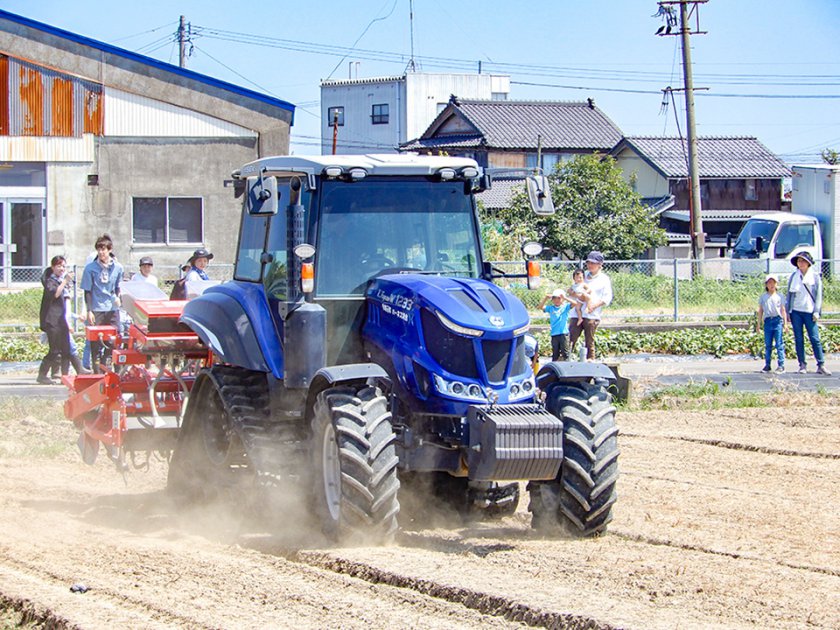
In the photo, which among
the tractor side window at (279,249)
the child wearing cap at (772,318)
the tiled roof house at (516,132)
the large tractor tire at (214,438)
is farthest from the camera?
the tiled roof house at (516,132)

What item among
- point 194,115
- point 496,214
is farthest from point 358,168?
point 496,214

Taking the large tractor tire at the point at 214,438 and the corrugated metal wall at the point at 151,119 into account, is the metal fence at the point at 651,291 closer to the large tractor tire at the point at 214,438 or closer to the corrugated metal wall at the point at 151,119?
the corrugated metal wall at the point at 151,119

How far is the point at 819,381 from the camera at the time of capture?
18422 millimetres

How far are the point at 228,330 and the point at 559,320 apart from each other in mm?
8799

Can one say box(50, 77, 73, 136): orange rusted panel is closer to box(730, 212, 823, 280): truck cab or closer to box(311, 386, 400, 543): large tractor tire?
box(730, 212, 823, 280): truck cab

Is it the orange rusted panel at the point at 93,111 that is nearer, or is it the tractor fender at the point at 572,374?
the tractor fender at the point at 572,374

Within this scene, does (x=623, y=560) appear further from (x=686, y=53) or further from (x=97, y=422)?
(x=686, y=53)

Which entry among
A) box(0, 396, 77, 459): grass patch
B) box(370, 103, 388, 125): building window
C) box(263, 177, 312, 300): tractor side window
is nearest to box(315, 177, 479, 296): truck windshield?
box(263, 177, 312, 300): tractor side window

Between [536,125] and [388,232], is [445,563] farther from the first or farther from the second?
[536,125]

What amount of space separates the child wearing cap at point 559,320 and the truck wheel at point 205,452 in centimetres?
824

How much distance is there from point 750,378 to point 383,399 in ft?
39.7

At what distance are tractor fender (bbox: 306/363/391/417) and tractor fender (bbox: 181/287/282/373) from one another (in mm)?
794

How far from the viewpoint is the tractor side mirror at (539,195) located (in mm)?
8641

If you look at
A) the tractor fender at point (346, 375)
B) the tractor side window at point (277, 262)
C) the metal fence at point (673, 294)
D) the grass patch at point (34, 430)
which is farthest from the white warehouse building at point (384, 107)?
the tractor fender at point (346, 375)
